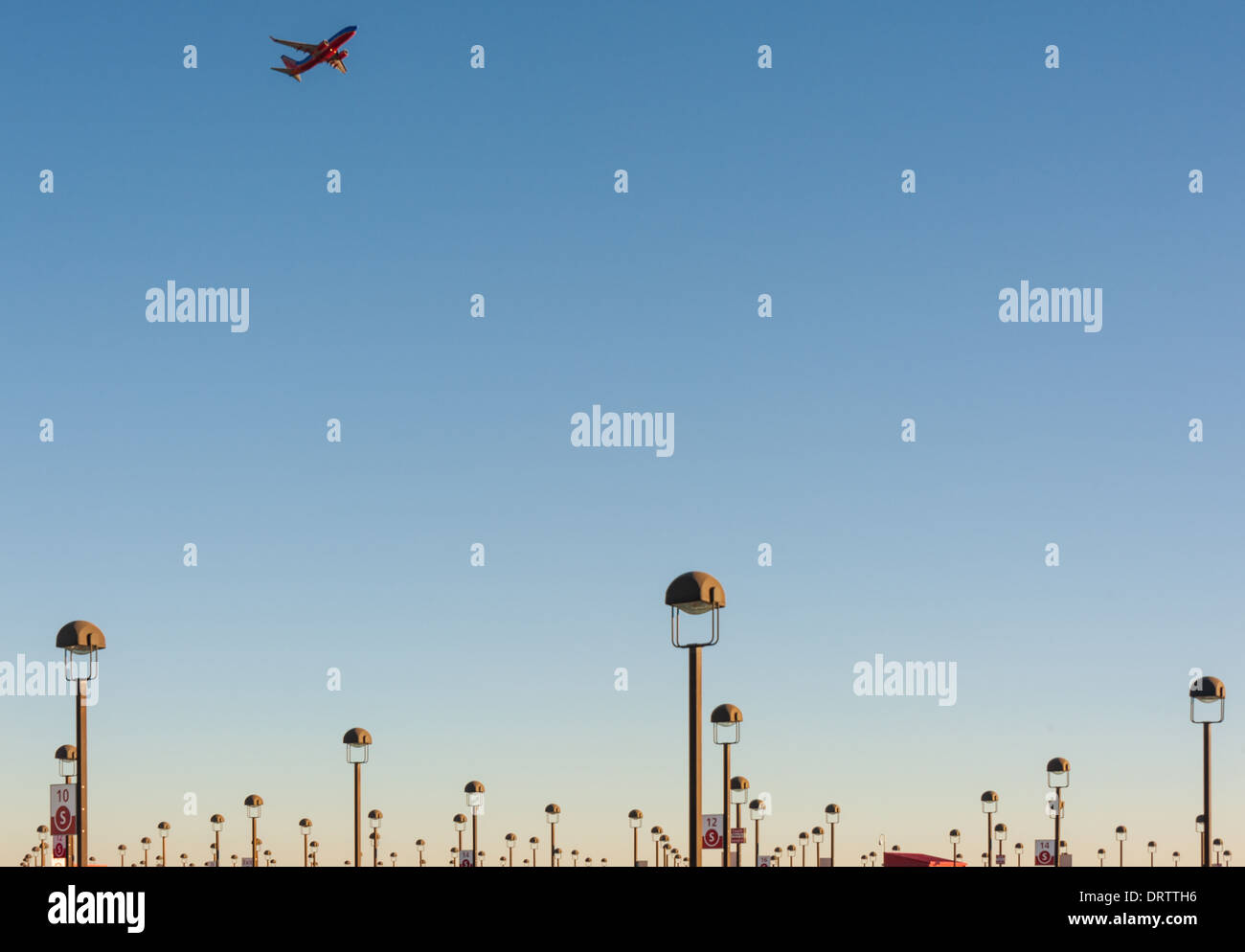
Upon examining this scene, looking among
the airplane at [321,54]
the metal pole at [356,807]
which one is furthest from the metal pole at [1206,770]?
the airplane at [321,54]

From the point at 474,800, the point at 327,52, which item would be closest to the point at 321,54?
the point at 327,52

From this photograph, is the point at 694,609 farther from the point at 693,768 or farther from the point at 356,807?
the point at 356,807

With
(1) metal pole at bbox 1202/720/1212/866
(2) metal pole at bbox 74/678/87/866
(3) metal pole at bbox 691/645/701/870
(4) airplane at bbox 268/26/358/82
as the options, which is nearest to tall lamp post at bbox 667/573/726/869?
(3) metal pole at bbox 691/645/701/870

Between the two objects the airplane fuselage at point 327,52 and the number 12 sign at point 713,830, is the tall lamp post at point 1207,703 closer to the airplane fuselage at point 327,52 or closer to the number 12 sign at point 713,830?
the number 12 sign at point 713,830
